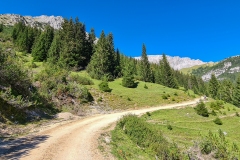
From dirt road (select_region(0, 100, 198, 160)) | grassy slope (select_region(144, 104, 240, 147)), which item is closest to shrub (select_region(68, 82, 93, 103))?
grassy slope (select_region(144, 104, 240, 147))

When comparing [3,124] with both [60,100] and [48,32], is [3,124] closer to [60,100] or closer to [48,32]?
[60,100]

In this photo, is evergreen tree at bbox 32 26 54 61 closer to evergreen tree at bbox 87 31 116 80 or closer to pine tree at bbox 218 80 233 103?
evergreen tree at bbox 87 31 116 80

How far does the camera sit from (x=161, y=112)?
27391 millimetres

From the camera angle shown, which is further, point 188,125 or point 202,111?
point 202,111

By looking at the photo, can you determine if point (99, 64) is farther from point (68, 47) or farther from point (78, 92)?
point (78, 92)

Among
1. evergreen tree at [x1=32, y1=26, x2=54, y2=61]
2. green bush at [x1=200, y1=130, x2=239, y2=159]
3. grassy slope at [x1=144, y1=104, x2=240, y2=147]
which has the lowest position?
grassy slope at [x1=144, y1=104, x2=240, y2=147]

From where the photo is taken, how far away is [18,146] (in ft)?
31.6

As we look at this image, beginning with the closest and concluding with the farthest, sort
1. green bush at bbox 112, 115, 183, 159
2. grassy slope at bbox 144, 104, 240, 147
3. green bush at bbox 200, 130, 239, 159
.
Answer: green bush at bbox 200, 130, 239, 159 → green bush at bbox 112, 115, 183, 159 → grassy slope at bbox 144, 104, 240, 147

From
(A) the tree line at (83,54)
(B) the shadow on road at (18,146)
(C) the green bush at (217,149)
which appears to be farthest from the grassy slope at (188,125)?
(A) the tree line at (83,54)

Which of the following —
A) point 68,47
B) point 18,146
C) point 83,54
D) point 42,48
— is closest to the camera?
point 18,146

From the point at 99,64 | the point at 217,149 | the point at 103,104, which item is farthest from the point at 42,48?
the point at 217,149

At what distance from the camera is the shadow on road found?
328 inches

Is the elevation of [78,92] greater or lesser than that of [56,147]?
greater

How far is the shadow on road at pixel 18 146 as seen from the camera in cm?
832
